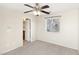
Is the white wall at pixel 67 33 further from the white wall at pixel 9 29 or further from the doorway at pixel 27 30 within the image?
the white wall at pixel 9 29

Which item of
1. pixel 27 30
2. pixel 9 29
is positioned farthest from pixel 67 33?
pixel 27 30

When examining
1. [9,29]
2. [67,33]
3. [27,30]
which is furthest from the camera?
[27,30]

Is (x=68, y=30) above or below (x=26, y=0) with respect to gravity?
below

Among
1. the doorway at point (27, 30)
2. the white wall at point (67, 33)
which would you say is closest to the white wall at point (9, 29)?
the doorway at point (27, 30)

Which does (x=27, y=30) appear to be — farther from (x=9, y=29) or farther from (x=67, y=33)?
(x=67, y=33)

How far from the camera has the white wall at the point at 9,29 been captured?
9.90 ft

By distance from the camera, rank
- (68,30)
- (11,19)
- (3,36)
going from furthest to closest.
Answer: (68,30) < (11,19) < (3,36)

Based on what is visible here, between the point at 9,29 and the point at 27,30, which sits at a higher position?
the point at 9,29

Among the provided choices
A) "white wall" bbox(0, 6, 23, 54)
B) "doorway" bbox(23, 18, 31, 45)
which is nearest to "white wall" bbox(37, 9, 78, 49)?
"doorway" bbox(23, 18, 31, 45)

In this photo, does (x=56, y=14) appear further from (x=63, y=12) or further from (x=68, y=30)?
(x=68, y=30)

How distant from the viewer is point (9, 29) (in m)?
3.34

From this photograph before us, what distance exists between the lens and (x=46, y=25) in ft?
16.4
